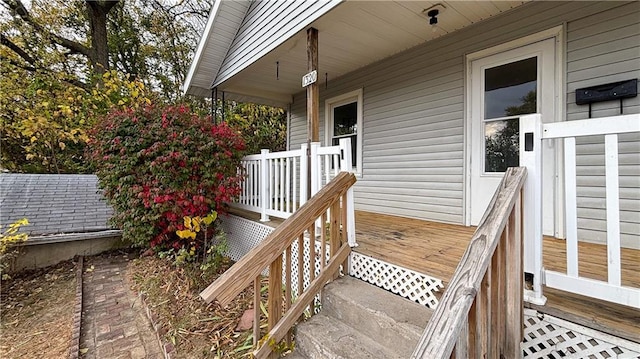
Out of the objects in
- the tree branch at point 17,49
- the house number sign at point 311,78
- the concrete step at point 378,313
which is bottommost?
the concrete step at point 378,313

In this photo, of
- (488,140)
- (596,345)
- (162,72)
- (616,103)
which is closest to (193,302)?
(596,345)

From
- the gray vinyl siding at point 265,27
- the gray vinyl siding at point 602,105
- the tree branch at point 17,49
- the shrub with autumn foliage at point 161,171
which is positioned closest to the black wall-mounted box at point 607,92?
the gray vinyl siding at point 602,105

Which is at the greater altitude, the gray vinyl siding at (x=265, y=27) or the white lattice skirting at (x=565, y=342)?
the gray vinyl siding at (x=265, y=27)

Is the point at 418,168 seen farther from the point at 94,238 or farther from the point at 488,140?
the point at 94,238

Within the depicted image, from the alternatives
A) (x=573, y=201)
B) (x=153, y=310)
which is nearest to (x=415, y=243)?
(x=573, y=201)

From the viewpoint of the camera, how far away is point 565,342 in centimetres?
152

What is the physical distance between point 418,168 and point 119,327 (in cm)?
428

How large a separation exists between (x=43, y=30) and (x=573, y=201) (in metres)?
13.1

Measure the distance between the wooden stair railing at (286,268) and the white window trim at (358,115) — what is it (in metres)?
2.81

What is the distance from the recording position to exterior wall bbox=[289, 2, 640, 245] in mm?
2730

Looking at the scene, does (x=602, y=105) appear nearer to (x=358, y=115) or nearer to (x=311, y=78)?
(x=311, y=78)

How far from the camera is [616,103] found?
274 centimetres

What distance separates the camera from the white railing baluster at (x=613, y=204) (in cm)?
141

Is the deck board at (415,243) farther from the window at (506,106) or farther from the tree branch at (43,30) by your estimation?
the tree branch at (43,30)
